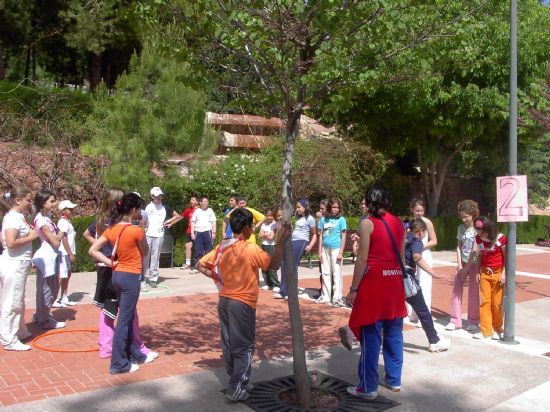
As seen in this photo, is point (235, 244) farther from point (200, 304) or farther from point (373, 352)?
point (200, 304)

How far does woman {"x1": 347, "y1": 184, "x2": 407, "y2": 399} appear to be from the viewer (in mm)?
4855

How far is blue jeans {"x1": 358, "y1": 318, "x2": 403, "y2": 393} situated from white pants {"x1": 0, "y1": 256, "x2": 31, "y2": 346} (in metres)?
3.60

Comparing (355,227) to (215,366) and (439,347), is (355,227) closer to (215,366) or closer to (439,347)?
(439,347)

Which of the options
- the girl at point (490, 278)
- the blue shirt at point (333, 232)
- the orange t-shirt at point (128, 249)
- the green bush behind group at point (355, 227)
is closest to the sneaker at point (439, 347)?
the girl at point (490, 278)

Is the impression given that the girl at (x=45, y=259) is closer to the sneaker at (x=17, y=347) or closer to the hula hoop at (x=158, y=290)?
the sneaker at (x=17, y=347)

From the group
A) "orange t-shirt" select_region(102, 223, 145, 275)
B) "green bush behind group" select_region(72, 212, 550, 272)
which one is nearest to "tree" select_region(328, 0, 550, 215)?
"green bush behind group" select_region(72, 212, 550, 272)

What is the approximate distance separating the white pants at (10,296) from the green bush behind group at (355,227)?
593 cm

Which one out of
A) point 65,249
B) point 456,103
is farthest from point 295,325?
point 456,103

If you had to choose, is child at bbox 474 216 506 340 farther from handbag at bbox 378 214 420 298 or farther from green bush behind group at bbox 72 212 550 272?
green bush behind group at bbox 72 212 550 272

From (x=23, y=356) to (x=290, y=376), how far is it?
2.72 meters

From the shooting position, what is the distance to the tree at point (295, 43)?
15.8 feet

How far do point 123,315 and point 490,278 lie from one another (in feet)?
14.6

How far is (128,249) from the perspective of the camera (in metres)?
5.44

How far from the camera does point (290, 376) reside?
5.42 m
